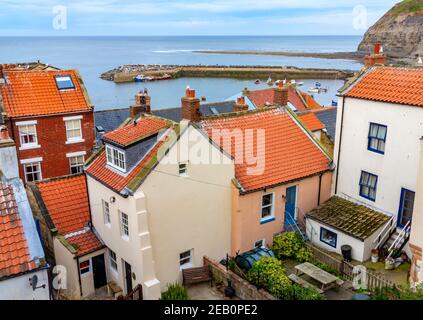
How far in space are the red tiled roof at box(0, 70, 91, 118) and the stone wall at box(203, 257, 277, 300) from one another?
1817 centimetres

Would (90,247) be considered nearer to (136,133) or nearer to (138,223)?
(138,223)

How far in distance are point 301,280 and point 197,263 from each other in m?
4.93

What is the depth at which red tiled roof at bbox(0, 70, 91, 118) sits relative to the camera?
2998 centimetres

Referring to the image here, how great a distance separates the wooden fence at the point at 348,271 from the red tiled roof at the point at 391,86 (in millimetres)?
8020

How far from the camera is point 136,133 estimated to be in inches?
747

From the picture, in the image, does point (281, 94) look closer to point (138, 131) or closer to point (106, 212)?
point (138, 131)

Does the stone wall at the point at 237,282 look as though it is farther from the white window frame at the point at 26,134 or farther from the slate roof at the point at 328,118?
the slate roof at the point at 328,118

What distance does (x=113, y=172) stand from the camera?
1853 cm

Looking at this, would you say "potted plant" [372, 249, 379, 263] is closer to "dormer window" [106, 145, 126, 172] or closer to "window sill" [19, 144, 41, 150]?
"dormer window" [106, 145, 126, 172]

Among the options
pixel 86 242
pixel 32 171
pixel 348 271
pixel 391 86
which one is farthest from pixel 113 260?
pixel 391 86

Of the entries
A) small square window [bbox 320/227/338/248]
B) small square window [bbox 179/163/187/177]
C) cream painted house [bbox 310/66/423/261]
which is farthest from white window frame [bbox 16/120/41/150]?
small square window [bbox 320/227/338/248]

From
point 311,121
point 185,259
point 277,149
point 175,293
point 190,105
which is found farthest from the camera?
point 311,121

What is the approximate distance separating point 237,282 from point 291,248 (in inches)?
172
